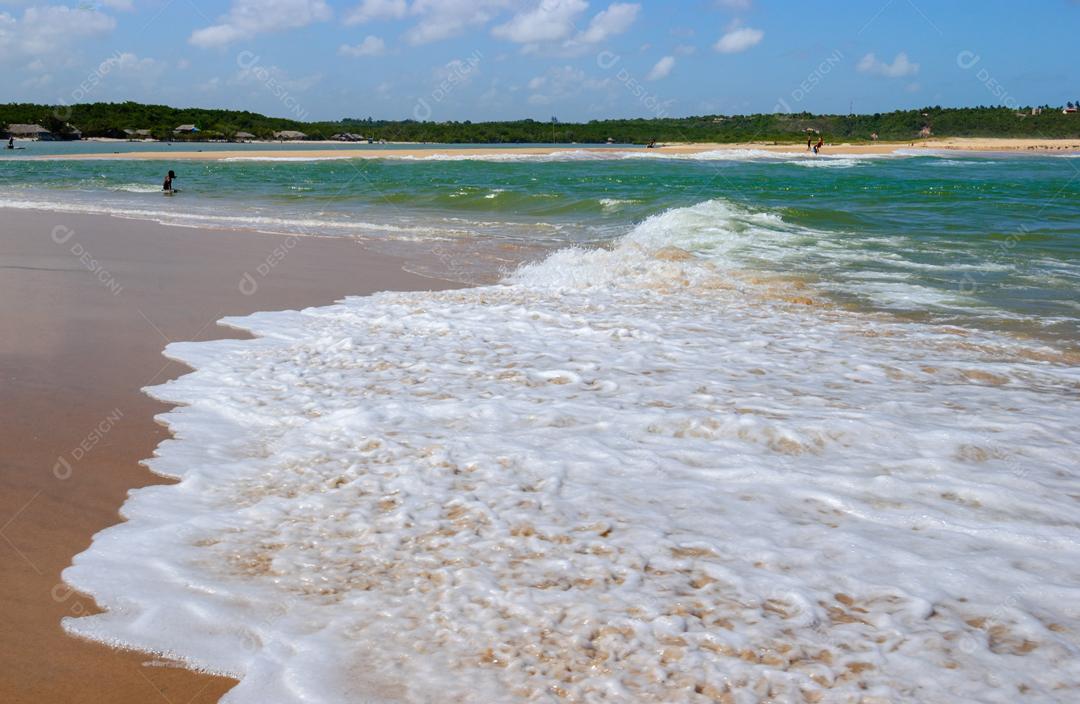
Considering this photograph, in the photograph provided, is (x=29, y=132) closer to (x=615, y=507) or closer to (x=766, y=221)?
(x=766, y=221)

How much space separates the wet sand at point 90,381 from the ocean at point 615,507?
14 centimetres

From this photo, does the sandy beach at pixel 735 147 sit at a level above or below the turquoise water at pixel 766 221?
above

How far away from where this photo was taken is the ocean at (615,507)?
9.37ft

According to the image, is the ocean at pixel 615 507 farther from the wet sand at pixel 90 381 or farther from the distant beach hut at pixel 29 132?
the distant beach hut at pixel 29 132

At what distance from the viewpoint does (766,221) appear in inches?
704

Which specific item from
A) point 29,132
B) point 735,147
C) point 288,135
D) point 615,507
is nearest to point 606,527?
point 615,507

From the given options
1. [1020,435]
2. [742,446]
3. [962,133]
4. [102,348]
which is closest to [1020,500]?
[1020,435]

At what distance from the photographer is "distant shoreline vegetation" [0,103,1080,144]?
10438 cm

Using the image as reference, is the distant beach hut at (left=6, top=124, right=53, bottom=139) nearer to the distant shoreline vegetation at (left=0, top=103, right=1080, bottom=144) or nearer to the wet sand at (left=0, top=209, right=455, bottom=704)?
the distant shoreline vegetation at (left=0, top=103, right=1080, bottom=144)

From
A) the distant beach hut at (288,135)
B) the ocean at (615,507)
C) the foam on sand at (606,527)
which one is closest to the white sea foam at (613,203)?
the ocean at (615,507)

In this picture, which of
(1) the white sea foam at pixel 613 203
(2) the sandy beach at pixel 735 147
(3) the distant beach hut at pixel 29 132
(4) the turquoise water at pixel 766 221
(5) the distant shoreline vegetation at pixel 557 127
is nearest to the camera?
(4) the turquoise water at pixel 766 221

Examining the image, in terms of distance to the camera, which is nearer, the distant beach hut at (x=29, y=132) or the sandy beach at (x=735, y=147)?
the sandy beach at (x=735, y=147)

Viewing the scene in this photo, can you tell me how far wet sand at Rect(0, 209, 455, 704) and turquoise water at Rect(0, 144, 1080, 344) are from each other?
2.31 meters

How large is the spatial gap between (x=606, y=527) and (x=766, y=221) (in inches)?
597
